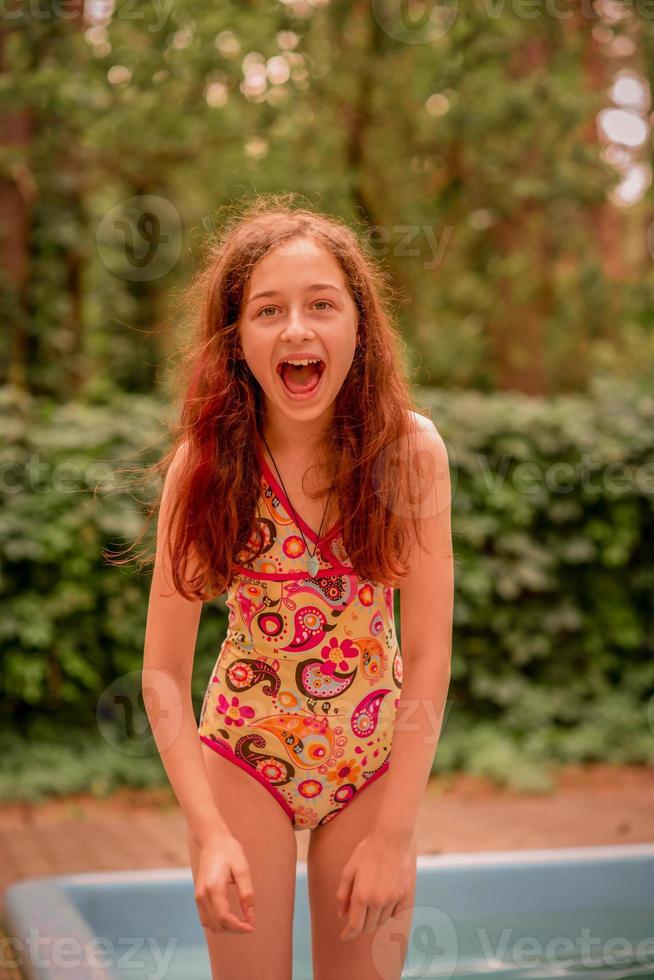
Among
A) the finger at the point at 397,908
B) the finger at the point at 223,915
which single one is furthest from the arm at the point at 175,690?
the finger at the point at 397,908

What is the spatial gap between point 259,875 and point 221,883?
0.23 m

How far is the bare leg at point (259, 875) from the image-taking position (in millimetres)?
1848

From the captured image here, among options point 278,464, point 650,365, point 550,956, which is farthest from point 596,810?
point 650,365

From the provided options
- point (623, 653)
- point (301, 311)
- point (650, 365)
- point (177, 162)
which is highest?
point (177, 162)

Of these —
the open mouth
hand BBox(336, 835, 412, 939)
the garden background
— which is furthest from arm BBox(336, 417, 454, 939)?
the garden background

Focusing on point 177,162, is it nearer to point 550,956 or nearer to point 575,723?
point 575,723

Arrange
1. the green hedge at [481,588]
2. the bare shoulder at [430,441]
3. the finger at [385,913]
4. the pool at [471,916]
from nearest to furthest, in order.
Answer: the finger at [385,913]
the bare shoulder at [430,441]
the pool at [471,916]
the green hedge at [481,588]

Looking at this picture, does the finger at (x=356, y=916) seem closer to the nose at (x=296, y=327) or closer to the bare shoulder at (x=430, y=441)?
the bare shoulder at (x=430, y=441)

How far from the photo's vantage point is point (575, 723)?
5.66m

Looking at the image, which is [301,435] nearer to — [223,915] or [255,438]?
[255,438]

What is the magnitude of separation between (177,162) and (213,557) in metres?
6.78

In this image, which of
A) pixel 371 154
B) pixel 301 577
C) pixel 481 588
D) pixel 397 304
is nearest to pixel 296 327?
pixel 301 577

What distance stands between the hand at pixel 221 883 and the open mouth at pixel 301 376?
30.3 inches

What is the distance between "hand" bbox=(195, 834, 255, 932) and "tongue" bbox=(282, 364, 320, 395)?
78cm
